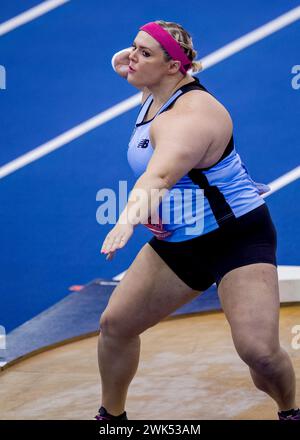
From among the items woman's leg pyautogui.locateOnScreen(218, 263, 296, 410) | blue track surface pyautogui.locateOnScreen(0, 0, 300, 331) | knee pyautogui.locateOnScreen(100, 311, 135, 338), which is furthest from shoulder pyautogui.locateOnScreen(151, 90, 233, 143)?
blue track surface pyautogui.locateOnScreen(0, 0, 300, 331)

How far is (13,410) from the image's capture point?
12.6 feet

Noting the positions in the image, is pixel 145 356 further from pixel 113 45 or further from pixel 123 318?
pixel 113 45

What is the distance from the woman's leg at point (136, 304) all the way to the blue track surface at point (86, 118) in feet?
10.5

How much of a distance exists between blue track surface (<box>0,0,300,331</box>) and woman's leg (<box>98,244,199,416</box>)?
320 cm

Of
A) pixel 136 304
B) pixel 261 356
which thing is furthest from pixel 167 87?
pixel 261 356

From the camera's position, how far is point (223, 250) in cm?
316

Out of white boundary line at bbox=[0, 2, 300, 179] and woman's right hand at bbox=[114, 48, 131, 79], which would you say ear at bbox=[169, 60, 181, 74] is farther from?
white boundary line at bbox=[0, 2, 300, 179]

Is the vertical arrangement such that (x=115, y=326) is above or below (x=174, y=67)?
below

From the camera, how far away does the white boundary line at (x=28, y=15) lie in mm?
6785

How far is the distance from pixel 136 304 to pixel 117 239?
59 cm

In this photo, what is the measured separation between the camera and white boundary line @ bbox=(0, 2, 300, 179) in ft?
21.4

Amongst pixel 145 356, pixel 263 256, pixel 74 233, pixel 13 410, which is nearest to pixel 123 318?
pixel 263 256

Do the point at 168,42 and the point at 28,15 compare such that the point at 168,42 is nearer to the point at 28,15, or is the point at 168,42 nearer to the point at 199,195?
the point at 199,195

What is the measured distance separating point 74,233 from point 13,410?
9.52 ft
